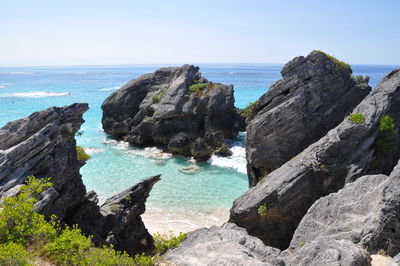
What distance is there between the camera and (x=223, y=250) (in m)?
11.4

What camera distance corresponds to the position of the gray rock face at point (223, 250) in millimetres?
10391

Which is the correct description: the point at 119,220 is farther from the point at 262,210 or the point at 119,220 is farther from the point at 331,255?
the point at 331,255

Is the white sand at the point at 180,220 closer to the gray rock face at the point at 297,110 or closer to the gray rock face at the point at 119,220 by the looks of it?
the gray rock face at the point at 119,220

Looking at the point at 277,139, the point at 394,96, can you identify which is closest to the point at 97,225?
the point at 277,139

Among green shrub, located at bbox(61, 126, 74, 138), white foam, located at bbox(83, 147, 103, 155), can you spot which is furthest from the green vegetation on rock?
white foam, located at bbox(83, 147, 103, 155)

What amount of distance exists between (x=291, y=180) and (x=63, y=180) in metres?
13.9

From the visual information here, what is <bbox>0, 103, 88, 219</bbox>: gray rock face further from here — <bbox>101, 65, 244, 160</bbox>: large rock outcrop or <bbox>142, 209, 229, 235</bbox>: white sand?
<bbox>101, 65, 244, 160</bbox>: large rock outcrop

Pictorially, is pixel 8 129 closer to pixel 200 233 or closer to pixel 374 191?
pixel 200 233

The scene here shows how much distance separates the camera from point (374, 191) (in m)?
14.2

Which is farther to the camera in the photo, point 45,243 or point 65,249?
point 45,243

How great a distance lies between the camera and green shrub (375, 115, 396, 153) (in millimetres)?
19609

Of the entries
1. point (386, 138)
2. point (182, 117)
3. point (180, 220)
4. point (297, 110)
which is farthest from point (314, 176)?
point (182, 117)

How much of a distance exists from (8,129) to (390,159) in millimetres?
23499

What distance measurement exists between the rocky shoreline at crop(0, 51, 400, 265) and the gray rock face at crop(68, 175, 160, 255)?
2.8 inches
